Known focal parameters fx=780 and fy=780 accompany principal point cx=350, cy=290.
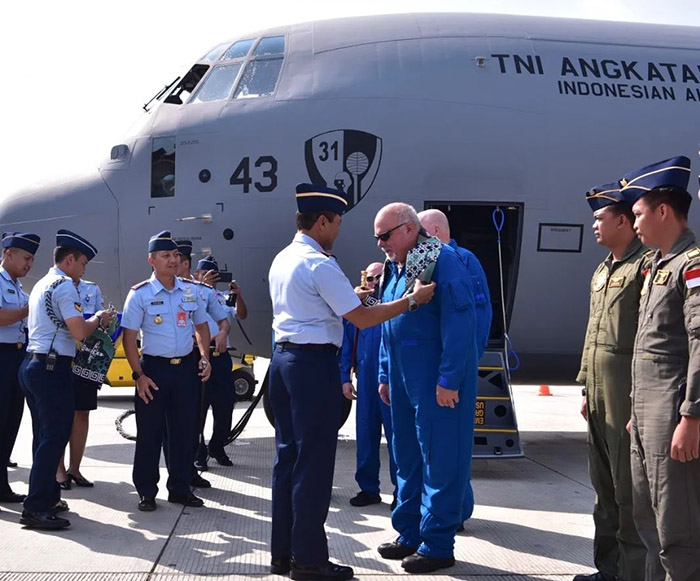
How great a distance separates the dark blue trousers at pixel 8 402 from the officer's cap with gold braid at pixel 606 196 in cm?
410

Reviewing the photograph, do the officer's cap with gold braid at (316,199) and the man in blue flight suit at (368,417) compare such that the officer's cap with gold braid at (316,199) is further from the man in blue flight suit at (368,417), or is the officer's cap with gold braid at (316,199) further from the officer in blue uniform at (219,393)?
the officer in blue uniform at (219,393)

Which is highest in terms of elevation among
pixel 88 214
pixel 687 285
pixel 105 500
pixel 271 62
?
pixel 271 62

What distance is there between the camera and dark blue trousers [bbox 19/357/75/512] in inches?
196

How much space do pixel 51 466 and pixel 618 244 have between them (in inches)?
146

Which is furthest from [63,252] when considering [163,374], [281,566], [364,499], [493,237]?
[493,237]

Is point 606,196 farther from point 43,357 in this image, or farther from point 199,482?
point 199,482

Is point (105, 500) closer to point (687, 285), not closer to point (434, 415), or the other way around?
point (434, 415)

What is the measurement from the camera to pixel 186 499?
5.75 m

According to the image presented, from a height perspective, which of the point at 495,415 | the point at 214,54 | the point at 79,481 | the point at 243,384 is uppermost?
the point at 214,54

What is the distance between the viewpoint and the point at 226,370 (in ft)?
23.9

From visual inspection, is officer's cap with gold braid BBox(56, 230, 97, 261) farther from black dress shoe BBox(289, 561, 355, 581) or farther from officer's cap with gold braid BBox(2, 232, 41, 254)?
black dress shoe BBox(289, 561, 355, 581)

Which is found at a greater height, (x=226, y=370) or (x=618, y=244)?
(x=618, y=244)

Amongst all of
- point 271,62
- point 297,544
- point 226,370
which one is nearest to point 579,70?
point 271,62

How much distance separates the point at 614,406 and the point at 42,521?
11.6ft
